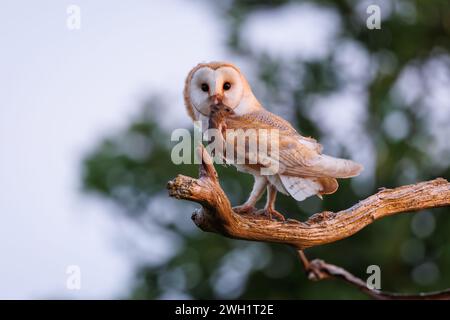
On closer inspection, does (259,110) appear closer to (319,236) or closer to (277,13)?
(319,236)

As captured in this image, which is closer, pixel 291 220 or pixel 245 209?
pixel 291 220

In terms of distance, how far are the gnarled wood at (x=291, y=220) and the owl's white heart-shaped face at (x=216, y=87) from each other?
1.92ft

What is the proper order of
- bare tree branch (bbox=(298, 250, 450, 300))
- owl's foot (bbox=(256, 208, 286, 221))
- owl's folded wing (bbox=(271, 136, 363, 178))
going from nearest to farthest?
bare tree branch (bbox=(298, 250, 450, 300)) < owl's folded wing (bbox=(271, 136, 363, 178)) < owl's foot (bbox=(256, 208, 286, 221))

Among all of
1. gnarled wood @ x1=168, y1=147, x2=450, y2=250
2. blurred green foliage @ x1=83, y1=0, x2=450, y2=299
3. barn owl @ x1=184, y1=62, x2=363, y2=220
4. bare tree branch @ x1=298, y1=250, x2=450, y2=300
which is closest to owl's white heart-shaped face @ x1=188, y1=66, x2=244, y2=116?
barn owl @ x1=184, y1=62, x2=363, y2=220

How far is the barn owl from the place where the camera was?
4.09 metres

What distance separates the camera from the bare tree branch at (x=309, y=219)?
361 cm

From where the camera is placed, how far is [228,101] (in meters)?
4.31

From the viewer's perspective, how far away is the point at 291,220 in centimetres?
405

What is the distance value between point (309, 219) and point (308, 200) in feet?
25.6

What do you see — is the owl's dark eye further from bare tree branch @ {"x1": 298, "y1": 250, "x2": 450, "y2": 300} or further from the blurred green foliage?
the blurred green foliage

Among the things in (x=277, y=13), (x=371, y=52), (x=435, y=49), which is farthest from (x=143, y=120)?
(x=435, y=49)

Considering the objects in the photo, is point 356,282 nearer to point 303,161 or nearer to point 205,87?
point 303,161

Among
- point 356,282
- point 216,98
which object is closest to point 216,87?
point 216,98

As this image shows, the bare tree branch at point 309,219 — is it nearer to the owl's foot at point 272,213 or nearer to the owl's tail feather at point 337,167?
the owl's foot at point 272,213
